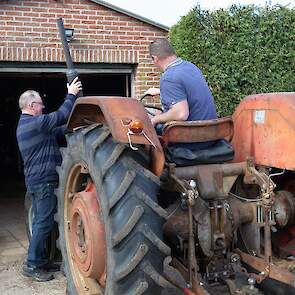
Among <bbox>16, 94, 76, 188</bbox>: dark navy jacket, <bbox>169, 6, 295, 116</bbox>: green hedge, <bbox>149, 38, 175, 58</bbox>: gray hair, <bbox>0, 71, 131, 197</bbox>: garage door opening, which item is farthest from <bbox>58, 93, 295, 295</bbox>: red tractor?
<bbox>0, 71, 131, 197</bbox>: garage door opening

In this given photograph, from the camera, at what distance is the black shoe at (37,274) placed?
520cm

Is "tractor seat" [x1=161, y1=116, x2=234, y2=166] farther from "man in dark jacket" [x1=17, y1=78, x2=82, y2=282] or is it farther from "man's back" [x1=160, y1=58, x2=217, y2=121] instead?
"man in dark jacket" [x1=17, y1=78, x2=82, y2=282]

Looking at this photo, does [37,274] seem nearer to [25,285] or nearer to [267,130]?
[25,285]

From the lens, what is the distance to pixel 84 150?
359 centimetres

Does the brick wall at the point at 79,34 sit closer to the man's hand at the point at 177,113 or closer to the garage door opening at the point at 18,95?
the garage door opening at the point at 18,95

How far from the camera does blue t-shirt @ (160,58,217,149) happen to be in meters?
3.79

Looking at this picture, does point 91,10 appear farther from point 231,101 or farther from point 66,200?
point 66,200

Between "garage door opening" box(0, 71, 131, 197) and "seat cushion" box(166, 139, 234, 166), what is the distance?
6.80m

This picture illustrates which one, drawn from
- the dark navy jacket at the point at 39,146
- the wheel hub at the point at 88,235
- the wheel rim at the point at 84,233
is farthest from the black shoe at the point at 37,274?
the wheel hub at the point at 88,235

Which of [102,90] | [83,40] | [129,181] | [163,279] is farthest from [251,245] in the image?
[102,90]

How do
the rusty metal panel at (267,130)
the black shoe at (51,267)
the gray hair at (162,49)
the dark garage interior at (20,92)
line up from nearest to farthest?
the rusty metal panel at (267,130) < the gray hair at (162,49) < the black shoe at (51,267) < the dark garage interior at (20,92)

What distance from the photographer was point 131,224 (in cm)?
306

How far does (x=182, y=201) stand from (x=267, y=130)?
2.59ft

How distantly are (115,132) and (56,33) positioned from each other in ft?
15.1
